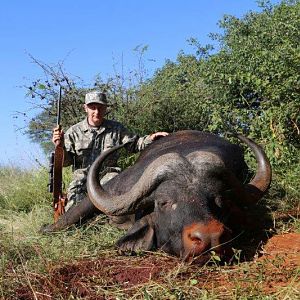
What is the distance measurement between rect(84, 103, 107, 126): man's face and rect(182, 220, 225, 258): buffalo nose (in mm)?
2862

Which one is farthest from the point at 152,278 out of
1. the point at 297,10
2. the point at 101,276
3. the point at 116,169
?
the point at 297,10

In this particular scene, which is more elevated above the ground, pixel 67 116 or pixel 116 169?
pixel 67 116

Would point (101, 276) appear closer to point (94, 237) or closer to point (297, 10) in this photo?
point (94, 237)

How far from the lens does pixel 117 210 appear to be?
4.23 metres

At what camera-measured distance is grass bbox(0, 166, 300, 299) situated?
9.93 feet

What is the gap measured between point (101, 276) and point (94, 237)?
4.15 feet

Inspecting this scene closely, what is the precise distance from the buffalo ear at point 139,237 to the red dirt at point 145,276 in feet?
0.74

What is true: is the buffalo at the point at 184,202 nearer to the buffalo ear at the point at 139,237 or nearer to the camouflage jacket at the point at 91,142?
the buffalo ear at the point at 139,237

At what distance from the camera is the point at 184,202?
386cm

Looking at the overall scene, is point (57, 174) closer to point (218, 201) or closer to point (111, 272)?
point (218, 201)

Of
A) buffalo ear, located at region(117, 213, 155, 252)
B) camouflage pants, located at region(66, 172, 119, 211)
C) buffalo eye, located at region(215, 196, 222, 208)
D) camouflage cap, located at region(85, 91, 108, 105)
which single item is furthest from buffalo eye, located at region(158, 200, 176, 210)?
camouflage cap, located at region(85, 91, 108, 105)

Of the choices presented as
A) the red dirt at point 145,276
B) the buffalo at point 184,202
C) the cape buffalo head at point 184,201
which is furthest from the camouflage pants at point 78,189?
the red dirt at point 145,276

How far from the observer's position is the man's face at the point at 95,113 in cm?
621


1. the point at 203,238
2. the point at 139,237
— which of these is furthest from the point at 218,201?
the point at 139,237
